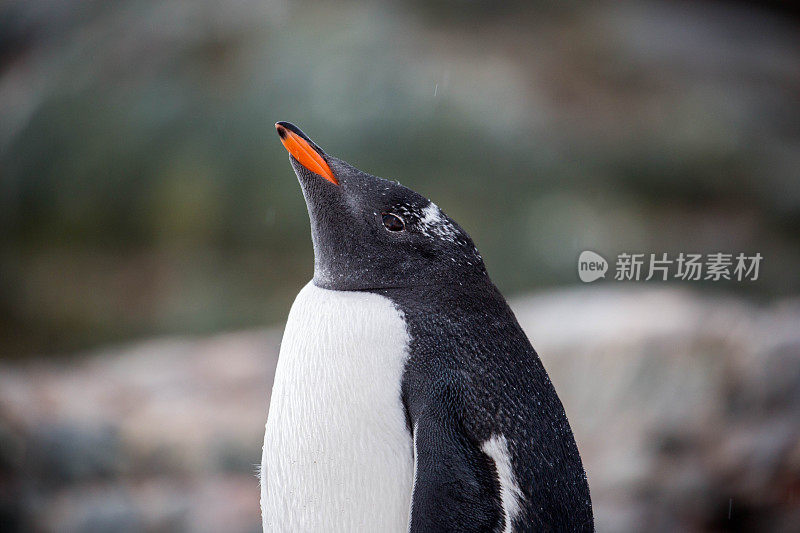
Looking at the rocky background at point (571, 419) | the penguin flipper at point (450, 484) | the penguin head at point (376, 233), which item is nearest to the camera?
the penguin flipper at point (450, 484)

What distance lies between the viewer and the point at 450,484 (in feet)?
2.66

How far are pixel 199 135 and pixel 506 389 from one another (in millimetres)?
1765

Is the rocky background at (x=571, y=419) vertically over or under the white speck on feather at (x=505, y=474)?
over

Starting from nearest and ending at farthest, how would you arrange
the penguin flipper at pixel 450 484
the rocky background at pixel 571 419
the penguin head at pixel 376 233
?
the penguin flipper at pixel 450 484
the penguin head at pixel 376 233
the rocky background at pixel 571 419

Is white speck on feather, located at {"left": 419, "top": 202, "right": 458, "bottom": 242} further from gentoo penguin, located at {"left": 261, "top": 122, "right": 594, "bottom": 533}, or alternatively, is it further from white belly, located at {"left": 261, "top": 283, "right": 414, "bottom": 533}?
white belly, located at {"left": 261, "top": 283, "right": 414, "bottom": 533}

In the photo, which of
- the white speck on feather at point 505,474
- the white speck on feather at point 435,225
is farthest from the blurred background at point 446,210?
the white speck on feather at point 505,474

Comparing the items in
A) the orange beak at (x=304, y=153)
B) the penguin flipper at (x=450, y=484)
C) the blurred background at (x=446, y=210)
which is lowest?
the penguin flipper at (x=450, y=484)

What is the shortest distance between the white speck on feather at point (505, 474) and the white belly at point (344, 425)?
0.11 metres

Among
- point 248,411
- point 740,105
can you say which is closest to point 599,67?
point 740,105

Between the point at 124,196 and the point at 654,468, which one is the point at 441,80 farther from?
the point at 654,468

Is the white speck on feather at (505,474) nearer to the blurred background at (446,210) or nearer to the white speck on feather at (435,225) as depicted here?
the white speck on feather at (435,225)

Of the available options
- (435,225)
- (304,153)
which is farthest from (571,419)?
(304,153)

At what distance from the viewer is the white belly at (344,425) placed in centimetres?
89

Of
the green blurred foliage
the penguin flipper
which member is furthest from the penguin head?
the green blurred foliage
